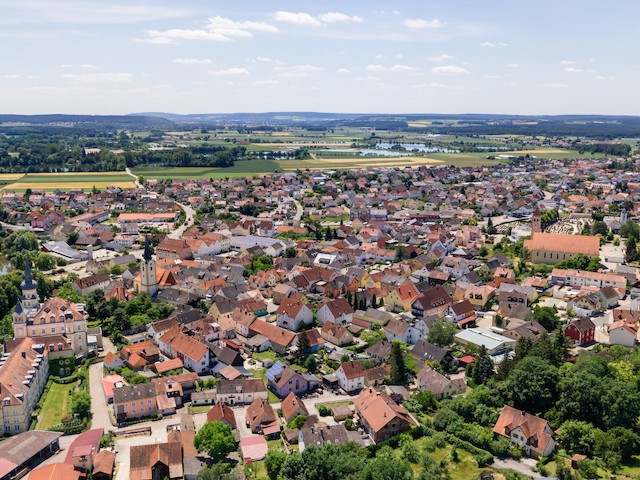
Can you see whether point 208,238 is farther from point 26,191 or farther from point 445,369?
point 26,191

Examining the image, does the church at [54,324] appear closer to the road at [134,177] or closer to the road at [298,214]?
the road at [298,214]

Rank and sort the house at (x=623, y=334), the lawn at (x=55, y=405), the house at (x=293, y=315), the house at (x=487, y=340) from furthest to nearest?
1. the house at (x=293, y=315)
2. the house at (x=623, y=334)
3. the house at (x=487, y=340)
4. the lawn at (x=55, y=405)

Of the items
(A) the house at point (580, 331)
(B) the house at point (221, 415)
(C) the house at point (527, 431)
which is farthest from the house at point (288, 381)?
(A) the house at point (580, 331)

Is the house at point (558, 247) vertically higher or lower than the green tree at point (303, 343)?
higher

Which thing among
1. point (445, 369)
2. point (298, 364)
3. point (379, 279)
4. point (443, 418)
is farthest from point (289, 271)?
point (443, 418)

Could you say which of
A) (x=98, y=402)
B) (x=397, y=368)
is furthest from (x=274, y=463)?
(x=98, y=402)

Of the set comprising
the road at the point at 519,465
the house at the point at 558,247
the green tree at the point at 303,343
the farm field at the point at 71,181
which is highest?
the farm field at the point at 71,181

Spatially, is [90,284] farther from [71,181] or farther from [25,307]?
[71,181]
